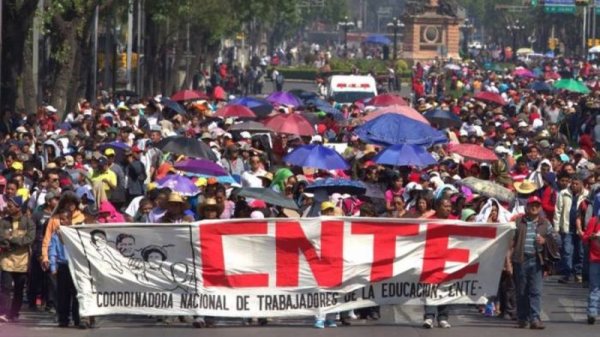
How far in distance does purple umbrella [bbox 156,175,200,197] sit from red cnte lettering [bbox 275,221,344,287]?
12.3 ft

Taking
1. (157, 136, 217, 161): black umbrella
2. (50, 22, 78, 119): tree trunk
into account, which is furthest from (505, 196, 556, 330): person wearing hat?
(50, 22, 78, 119): tree trunk

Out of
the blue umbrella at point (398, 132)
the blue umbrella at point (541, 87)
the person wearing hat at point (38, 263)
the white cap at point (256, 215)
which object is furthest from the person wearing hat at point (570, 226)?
the blue umbrella at point (541, 87)

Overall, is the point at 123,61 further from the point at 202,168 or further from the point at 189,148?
the point at 202,168

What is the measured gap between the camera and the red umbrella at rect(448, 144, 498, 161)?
94.0 ft

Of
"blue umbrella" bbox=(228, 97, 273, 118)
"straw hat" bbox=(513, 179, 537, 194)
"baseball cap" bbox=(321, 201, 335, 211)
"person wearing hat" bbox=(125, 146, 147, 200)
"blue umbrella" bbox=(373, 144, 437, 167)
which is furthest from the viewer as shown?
"blue umbrella" bbox=(228, 97, 273, 118)

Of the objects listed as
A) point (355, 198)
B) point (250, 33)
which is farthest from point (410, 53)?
point (355, 198)

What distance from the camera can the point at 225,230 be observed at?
1928 centimetres

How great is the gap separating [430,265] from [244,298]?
5.93ft

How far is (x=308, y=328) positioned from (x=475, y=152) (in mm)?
9767

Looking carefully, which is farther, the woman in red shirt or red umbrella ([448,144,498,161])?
red umbrella ([448,144,498,161])

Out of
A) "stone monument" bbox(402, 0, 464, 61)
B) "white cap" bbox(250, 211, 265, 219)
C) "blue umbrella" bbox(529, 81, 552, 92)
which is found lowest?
"stone monument" bbox(402, 0, 464, 61)

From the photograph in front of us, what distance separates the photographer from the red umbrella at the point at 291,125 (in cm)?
3272

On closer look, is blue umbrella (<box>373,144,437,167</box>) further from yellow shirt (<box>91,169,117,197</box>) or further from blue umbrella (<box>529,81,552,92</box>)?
blue umbrella (<box>529,81,552,92</box>)

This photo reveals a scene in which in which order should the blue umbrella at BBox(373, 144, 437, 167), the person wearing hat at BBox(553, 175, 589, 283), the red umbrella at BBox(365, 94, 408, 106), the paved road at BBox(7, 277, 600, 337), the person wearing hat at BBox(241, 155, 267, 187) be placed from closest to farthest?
the paved road at BBox(7, 277, 600, 337), the person wearing hat at BBox(553, 175, 589, 283), the person wearing hat at BBox(241, 155, 267, 187), the blue umbrella at BBox(373, 144, 437, 167), the red umbrella at BBox(365, 94, 408, 106)
